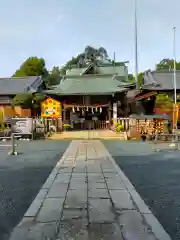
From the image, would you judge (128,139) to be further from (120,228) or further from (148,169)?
(120,228)

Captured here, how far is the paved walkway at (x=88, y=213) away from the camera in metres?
3.01

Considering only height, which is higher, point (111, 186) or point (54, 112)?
point (54, 112)

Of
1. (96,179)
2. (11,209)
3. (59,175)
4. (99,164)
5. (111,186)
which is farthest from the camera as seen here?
(99,164)

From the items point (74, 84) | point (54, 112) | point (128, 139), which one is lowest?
point (128, 139)

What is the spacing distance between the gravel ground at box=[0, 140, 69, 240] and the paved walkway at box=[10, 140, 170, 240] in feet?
0.45

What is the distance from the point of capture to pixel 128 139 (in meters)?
15.8

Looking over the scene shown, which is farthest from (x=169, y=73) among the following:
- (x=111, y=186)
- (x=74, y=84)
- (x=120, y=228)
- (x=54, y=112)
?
(x=120, y=228)

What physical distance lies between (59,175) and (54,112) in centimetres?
1327

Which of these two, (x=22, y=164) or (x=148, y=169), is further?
(x=22, y=164)

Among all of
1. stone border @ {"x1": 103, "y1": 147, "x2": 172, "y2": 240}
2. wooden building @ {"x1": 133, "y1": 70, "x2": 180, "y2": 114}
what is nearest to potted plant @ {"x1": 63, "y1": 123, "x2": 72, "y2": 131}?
wooden building @ {"x1": 133, "y1": 70, "x2": 180, "y2": 114}

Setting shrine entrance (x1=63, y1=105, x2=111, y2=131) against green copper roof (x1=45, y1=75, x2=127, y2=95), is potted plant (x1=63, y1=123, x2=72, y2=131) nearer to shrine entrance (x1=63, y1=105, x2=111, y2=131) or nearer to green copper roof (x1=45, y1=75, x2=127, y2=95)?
shrine entrance (x1=63, y1=105, x2=111, y2=131)

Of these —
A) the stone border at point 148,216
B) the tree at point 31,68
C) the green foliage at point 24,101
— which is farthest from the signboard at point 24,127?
the tree at point 31,68

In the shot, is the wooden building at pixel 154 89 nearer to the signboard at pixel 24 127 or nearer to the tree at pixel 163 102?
the tree at pixel 163 102

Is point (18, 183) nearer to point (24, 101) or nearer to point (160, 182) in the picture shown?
point (160, 182)
